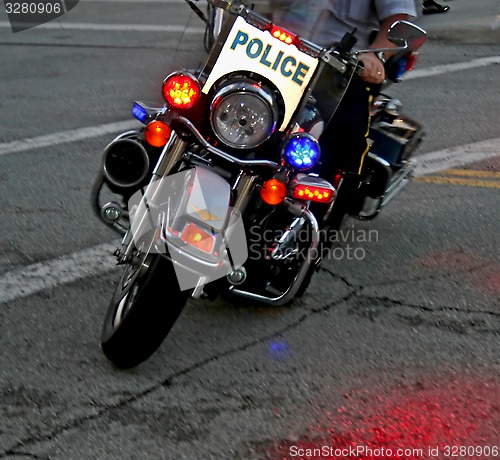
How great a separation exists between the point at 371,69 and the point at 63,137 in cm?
428

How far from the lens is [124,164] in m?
4.84

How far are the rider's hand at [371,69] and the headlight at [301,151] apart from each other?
56 cm

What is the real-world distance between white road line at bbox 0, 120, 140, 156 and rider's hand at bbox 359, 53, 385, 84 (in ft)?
13.2

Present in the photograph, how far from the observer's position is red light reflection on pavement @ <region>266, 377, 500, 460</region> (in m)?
4.00

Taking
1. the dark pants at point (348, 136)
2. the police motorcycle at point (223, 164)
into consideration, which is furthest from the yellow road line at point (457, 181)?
the police motorcycle at point (223, 164)

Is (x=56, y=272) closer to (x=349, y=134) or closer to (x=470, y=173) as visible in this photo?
(x=349, y=134)

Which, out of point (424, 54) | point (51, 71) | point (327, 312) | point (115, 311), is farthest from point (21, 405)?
point (424, 54)

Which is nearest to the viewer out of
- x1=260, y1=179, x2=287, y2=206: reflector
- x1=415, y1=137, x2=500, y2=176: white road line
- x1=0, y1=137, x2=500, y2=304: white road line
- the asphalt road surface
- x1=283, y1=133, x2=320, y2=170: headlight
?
the asphalt road surface

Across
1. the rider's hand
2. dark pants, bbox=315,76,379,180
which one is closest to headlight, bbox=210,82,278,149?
the rider's hand

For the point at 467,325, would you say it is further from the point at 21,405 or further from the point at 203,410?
the point at 21,405

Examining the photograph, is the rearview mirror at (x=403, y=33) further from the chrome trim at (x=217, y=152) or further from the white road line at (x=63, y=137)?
the white road line at (x=63, y=137)

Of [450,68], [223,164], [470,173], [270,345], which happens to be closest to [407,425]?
[270,345]

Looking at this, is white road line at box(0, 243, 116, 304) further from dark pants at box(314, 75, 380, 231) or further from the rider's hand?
the rider's hand

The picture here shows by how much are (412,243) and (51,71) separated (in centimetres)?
583
